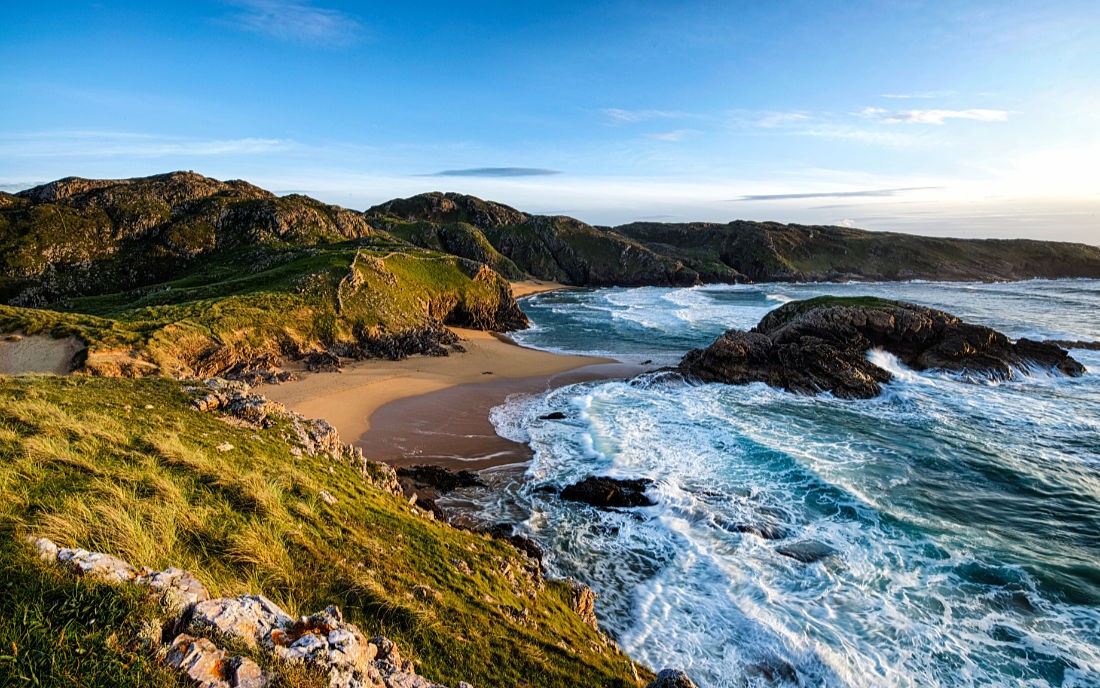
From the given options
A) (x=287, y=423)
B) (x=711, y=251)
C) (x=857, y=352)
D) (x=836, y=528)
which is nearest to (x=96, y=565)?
(x=287, y=423)

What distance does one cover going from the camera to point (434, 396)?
28578 millimetres

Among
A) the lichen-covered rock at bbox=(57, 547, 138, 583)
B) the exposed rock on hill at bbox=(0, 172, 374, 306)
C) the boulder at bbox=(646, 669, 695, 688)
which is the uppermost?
the exposed rock on hill at bbox=(0, 172, 374, 306)

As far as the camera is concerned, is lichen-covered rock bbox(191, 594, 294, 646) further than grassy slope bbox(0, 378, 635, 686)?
Yes

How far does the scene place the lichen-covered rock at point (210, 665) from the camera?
150 inches

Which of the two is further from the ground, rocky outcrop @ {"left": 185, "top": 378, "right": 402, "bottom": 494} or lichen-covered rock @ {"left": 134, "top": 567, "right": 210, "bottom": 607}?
lichen-covered rock @ {"left": 134, "top": 567, "right": 210, "bottom": 607}

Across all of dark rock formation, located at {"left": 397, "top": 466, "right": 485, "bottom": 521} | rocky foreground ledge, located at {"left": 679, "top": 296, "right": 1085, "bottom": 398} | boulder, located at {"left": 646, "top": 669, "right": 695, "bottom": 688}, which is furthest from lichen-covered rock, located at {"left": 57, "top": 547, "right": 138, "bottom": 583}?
rocky foreground ledge, located at {"left": 679, "top": 296, "right": 1085, "bottom": 398}

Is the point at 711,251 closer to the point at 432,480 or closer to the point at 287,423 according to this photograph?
the point at 432,480

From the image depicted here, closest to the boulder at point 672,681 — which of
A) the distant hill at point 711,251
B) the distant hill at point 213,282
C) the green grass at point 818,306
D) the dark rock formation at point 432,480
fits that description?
the dark rock formation at point 432,480

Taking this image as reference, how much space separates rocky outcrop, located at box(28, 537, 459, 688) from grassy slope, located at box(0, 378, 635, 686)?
25 centimetres

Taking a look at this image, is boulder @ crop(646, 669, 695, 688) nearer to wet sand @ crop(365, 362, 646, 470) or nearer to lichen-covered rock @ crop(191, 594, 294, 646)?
lichen-covered rock @ crop(191, 594, 294, 646)

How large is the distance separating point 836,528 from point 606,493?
7011 mm

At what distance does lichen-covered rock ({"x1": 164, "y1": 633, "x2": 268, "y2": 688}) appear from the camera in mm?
3814

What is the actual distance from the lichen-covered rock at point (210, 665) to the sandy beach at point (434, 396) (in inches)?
605

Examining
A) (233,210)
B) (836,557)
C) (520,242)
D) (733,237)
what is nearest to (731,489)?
(836,557)
